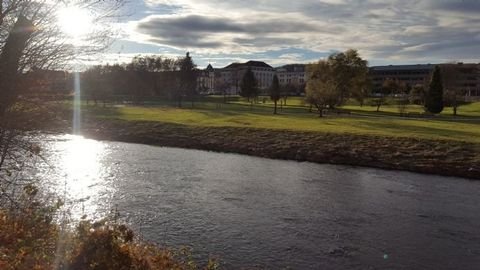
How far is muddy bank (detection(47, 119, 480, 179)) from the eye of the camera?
3750 centimetres

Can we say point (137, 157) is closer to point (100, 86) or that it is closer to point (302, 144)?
point (302, 144)

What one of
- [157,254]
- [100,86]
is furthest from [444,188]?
[100,86]

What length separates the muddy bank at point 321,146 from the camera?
3750 centimetres

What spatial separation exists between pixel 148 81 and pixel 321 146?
9432 cm

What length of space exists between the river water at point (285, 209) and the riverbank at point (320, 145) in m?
2.69

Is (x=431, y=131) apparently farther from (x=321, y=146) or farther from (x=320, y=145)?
(x=321, y=146)

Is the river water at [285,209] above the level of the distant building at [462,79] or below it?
below

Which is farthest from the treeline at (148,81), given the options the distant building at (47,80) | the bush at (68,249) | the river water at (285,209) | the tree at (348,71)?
→ the distant building at (47,80)

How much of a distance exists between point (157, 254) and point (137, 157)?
86.4 ft

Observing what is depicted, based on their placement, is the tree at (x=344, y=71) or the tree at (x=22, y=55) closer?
the tree at (x=22, y=55)

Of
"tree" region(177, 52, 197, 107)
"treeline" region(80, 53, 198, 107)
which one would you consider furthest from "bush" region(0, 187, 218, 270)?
"tree" region(177, 52, 197, 107)

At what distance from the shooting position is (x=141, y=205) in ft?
71.5

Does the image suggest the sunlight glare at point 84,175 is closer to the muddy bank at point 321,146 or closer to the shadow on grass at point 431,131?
the muddy bank at point 321,146

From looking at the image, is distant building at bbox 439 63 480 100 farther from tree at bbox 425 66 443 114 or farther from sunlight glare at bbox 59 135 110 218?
sunlight glare at bbox 59 135 110 218
